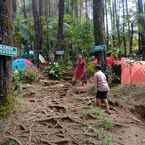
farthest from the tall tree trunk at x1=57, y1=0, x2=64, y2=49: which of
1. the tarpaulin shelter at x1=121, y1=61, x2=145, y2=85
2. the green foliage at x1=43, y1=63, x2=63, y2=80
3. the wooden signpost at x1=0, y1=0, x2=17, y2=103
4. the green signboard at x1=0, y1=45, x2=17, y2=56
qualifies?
the green signboard at x1=0, y1=45, x2=17, y2=56

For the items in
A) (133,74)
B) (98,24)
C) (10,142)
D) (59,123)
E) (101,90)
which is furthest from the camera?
(133,74)

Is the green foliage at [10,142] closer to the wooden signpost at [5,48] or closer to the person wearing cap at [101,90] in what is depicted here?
the wooden signpost at [5,48]

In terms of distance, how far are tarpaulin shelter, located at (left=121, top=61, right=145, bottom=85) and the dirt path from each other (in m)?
2.99

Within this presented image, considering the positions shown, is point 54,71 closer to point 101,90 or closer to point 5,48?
point 101,90

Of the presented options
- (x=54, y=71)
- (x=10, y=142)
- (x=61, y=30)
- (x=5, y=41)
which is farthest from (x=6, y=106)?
(x=61, y=30)

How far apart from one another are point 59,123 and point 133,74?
661cm

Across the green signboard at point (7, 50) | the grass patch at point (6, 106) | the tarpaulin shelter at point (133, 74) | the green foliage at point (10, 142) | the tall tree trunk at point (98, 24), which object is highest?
the tall tree trunk at point (98, 24)

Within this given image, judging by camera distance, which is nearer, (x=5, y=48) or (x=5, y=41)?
(x=5, y=48)

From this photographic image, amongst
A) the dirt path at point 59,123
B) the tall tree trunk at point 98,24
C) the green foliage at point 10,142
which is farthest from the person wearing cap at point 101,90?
the tall tree trunk at point 98,24

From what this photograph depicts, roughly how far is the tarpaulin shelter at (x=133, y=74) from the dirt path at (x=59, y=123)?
2.99m

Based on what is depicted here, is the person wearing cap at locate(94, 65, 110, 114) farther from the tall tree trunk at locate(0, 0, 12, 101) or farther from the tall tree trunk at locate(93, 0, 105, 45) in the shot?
the tall tree trunk at locate(93, 0, 105, 45)

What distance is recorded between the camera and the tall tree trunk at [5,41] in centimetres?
873

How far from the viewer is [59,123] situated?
904 centimetres

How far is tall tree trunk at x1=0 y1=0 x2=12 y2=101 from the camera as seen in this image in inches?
344
